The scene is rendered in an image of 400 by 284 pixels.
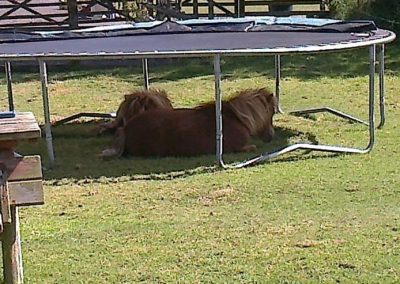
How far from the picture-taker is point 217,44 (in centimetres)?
611

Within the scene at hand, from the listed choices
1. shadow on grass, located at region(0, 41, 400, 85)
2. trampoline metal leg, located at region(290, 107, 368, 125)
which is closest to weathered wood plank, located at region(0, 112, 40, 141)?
trampoline metal leg, located at region(290, 107, 368, 125)

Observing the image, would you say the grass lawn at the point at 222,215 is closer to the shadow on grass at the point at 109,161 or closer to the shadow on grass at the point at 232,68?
the shadow on grass at the point at 109,161

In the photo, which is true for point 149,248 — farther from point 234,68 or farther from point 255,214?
point 234,68

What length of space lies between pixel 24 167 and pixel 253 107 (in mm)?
3589

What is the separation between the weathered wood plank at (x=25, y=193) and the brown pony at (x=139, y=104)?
141 inches

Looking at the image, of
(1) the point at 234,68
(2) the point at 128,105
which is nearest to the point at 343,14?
(1) the point at 234,68

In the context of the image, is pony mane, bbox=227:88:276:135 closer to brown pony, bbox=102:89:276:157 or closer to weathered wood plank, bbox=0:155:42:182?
brown pony, bbox=102:89:276:157

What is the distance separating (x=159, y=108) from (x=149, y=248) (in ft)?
9.10

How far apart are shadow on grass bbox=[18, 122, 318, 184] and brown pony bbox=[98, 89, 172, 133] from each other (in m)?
0.24

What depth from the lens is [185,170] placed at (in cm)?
580

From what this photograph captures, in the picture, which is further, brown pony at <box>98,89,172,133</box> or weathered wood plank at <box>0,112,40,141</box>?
brown pony at <box>98,89,172,133</box>

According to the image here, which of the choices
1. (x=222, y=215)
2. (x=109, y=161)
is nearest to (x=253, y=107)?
(x=109, y=161)

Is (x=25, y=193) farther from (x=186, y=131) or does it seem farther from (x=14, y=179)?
(x=186, y=131)

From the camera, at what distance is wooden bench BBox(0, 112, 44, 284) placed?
10.2 ft
